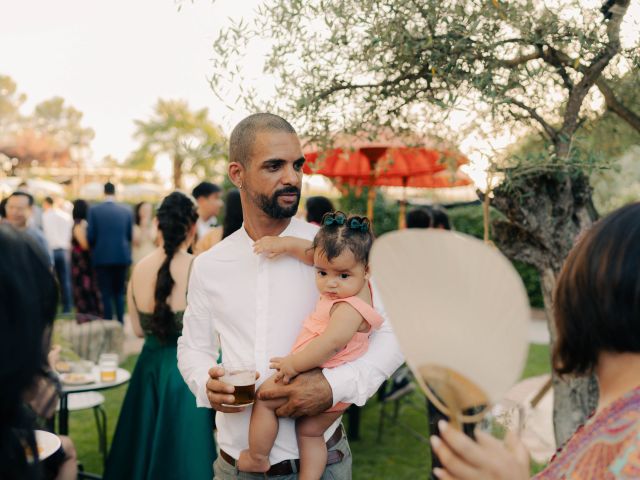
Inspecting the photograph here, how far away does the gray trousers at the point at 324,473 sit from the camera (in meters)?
2.20

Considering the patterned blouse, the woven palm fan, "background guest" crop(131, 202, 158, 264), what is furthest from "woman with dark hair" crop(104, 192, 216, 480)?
"background guest" crop(131, 202, 158, 264)

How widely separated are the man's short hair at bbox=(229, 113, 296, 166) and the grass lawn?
3304 mm

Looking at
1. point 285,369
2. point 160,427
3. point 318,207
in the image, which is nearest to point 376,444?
point 318,207

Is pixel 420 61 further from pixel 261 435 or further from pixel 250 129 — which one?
pixel 261 435

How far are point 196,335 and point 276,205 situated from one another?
0.61 meters

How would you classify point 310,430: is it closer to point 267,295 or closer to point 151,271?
point 267,295

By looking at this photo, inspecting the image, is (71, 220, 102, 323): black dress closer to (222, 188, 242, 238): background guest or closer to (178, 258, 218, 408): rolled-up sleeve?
(222, 188, 242, 238): background guest

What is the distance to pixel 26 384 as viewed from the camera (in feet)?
3.95

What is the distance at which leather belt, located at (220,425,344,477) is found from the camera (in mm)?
2207

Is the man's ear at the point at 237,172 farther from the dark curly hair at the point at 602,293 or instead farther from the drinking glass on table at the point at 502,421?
the dark curly hair at the point at 602,293

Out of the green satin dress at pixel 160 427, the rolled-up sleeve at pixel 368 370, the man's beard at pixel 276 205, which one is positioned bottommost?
the green satin dress at pixel 160 427

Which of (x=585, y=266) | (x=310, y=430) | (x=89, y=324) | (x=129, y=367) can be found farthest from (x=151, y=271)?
(x=129, y=367)

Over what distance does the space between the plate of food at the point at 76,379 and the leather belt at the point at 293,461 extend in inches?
81.0

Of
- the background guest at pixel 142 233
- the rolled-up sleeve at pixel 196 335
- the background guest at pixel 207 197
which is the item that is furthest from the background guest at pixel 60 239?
the rolled-up sleeve at pixel 196 335
